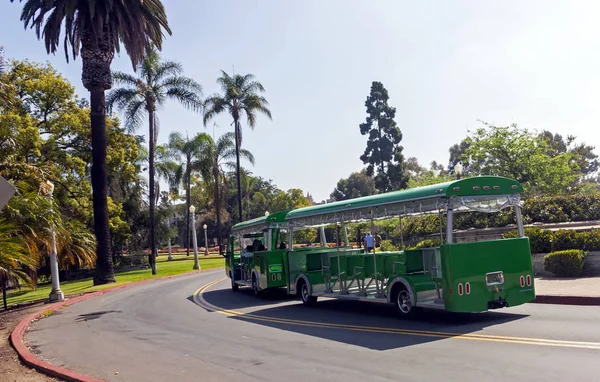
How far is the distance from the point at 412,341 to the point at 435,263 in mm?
3038

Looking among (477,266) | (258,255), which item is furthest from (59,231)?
(477,266)

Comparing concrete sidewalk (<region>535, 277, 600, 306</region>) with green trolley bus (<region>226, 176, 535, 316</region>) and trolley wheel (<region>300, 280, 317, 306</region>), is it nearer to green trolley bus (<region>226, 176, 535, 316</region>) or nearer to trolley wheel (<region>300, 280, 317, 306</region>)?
green trolley bus (<region>226, 176, 535, 316</region>)

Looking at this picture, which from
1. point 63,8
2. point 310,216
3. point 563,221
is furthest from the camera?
point 63,8

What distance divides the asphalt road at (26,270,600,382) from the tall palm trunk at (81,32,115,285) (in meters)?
13.4

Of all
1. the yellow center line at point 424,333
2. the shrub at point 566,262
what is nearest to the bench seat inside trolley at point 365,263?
the yellow center line at point 424,333

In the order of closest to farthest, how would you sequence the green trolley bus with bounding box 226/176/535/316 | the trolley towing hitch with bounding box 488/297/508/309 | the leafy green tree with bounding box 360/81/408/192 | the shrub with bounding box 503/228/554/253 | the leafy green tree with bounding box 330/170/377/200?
the green trolley bus with bounding box 226/176/535/316 < the trolley towing hitch with bounding box 488/297/508/309 < the shrub with bounding box 503/228/554/253 < the leafy green tree with bounding box 360/81/408/192 < the leafy green tree with bounding box 330/170/377/200

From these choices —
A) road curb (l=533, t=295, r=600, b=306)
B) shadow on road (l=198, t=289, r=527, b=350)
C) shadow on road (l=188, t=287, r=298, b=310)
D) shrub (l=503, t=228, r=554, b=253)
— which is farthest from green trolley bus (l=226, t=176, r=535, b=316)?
shrub (l=503, t=228, r=554, b=253)

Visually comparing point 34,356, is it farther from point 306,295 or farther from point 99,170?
point 99,170

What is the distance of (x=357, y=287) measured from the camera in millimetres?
14734

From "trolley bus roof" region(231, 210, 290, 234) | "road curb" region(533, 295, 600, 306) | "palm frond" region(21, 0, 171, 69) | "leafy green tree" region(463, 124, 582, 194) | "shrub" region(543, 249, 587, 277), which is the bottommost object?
"road curb" region(533, 295, 600, 306)

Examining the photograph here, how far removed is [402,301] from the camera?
12.4 meters

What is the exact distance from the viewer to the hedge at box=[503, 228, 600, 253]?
1656 centimetres

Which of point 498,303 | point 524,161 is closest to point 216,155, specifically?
point 524,161

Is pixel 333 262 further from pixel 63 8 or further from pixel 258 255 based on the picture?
pixel 63 8
